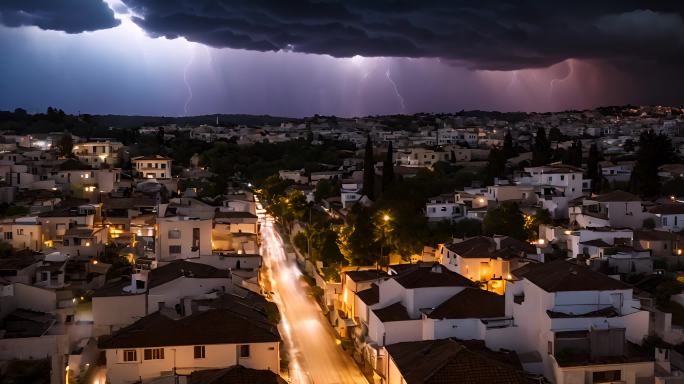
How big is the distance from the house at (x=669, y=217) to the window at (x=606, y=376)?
12412 millimetres

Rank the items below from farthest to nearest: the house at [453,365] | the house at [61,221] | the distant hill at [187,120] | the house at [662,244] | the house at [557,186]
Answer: the distant hill at [187,120], the house at [557,186], the house at [61,221], the house at [662,244], the house at [453,365]

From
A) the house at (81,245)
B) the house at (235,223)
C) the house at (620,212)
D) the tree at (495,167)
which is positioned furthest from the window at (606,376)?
the tree at (495,167)

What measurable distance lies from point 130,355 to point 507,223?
16189mm

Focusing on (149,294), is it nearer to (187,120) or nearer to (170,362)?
(170,362)

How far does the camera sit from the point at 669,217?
2455 centimetres

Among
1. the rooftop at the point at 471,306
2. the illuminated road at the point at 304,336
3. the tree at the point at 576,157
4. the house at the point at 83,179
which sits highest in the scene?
the tree at the point at 576,157

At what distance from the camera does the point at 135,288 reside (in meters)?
18.6

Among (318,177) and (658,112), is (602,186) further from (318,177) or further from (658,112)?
(658,112)

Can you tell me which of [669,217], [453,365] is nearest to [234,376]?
[453,365]

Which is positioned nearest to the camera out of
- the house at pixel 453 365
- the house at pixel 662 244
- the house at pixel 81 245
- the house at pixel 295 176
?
the house at pixel 453 365

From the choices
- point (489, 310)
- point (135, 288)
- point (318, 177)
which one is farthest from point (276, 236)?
point (489, 310)

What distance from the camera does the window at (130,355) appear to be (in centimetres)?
1431

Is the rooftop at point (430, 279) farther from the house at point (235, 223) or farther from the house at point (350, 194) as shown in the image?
the house at point (350, 194)

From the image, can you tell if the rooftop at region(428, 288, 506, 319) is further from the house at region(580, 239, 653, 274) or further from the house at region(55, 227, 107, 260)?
the house at region(55, 227, 107, 260)
